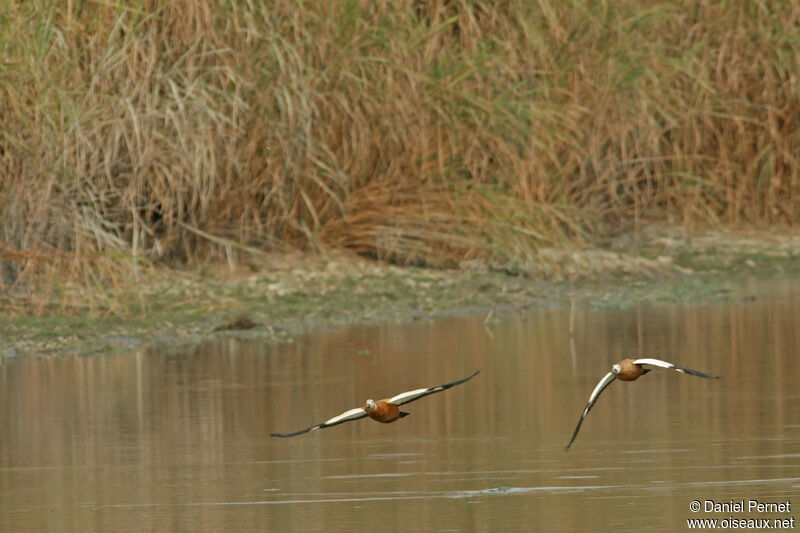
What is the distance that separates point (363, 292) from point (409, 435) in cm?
492

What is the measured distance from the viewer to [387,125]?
42.3ft

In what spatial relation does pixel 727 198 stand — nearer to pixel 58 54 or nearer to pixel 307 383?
pixel 58 54

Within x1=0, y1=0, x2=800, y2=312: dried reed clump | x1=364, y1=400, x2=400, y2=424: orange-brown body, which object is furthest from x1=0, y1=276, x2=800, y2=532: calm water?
x1=0, y1=0, x2=800, y2=312: dried reed clump

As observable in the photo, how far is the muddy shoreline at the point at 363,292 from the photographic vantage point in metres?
10.2

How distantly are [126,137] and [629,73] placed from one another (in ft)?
14.5

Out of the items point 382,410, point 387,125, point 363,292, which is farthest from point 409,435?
point 387,125

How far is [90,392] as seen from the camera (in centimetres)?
824

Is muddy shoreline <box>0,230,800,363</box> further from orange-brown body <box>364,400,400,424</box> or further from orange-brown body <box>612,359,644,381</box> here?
orange-brown body <box>612,359,644,381</box>

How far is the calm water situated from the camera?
549 centimetres

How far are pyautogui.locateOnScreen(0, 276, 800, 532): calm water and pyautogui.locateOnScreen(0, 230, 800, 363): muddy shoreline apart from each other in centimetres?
48

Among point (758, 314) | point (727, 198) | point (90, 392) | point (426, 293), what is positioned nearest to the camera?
point (90, 392)

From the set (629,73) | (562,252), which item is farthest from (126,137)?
(629,73)

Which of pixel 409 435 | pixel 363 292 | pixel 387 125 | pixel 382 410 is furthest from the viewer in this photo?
pixel 387 125

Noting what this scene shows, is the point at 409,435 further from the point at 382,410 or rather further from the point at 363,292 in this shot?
the point at 363,292
